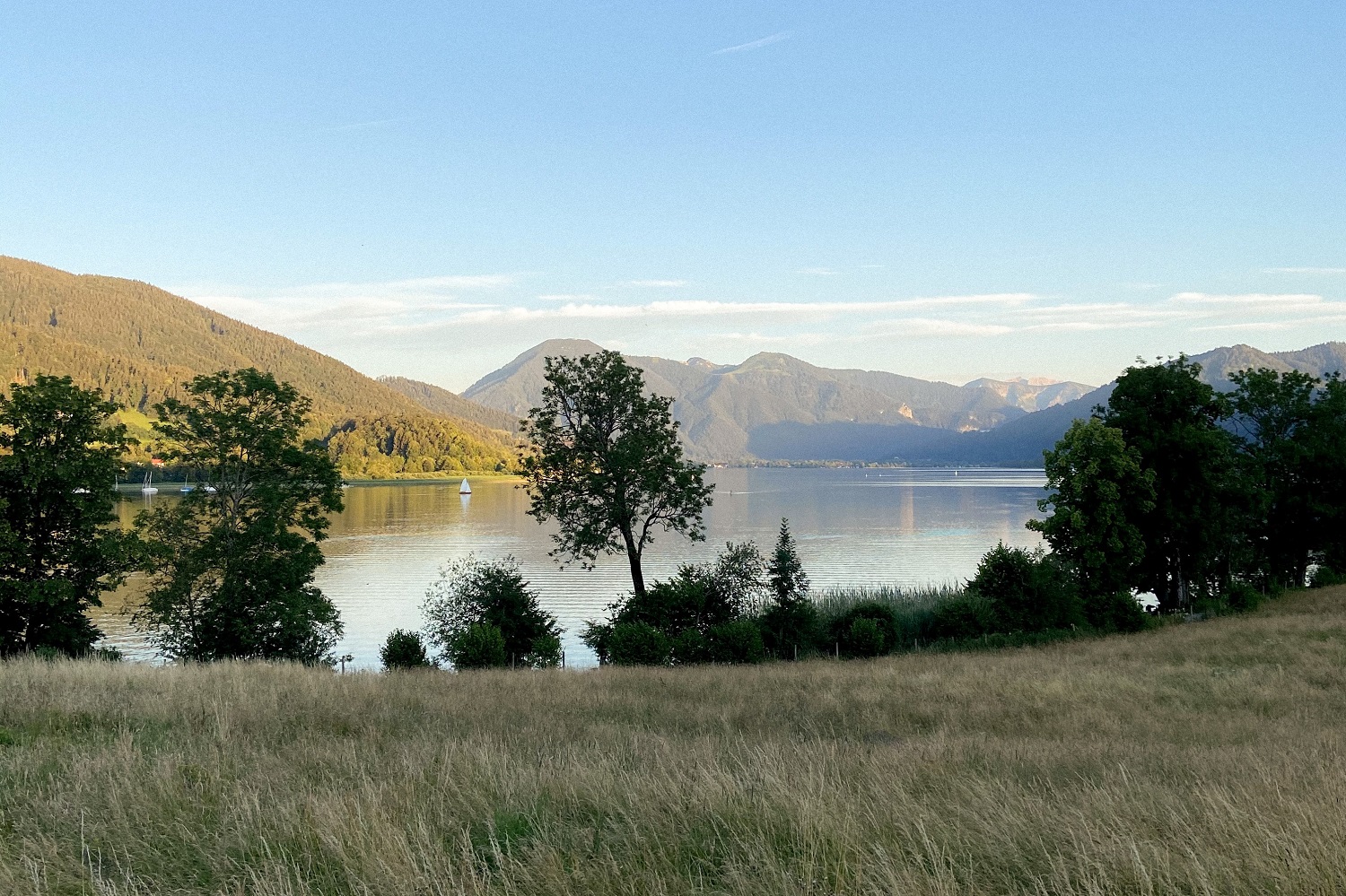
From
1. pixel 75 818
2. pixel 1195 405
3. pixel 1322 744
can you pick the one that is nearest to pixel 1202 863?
pixel 75 818

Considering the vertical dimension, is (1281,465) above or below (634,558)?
above

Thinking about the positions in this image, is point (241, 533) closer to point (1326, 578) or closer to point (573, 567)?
point (573, 567)

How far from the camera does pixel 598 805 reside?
6297 mm

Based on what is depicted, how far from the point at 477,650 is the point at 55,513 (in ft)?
48.0

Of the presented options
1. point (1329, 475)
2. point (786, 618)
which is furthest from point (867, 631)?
point (1329, 475)

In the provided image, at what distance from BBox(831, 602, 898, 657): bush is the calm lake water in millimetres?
10953

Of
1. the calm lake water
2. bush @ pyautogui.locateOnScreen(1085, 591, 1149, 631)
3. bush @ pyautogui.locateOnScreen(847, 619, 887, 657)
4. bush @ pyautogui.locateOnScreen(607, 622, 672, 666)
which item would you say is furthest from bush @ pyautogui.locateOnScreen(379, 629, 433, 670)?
bush @ pyautogui.locateOnScreen(1085, 591, 1149, 631)

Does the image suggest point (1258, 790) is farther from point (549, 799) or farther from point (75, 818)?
point (75, 818)

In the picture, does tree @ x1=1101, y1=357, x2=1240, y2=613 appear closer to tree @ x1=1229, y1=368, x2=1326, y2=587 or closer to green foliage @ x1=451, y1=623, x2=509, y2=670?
tree @ x1=1229, y1=368, x2=1326, y2=587

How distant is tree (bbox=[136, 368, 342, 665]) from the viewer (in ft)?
104

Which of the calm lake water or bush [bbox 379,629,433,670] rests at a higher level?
bush [bbox 379,629,433,670]

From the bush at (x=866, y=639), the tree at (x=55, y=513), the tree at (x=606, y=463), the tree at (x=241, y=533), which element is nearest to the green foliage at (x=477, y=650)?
the tree at (x=241, y=533)

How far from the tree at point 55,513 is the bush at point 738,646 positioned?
20.1 meters

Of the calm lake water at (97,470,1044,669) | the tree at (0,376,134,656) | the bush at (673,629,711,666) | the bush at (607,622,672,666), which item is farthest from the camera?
the calm lake water at (97,470,1044,669)
